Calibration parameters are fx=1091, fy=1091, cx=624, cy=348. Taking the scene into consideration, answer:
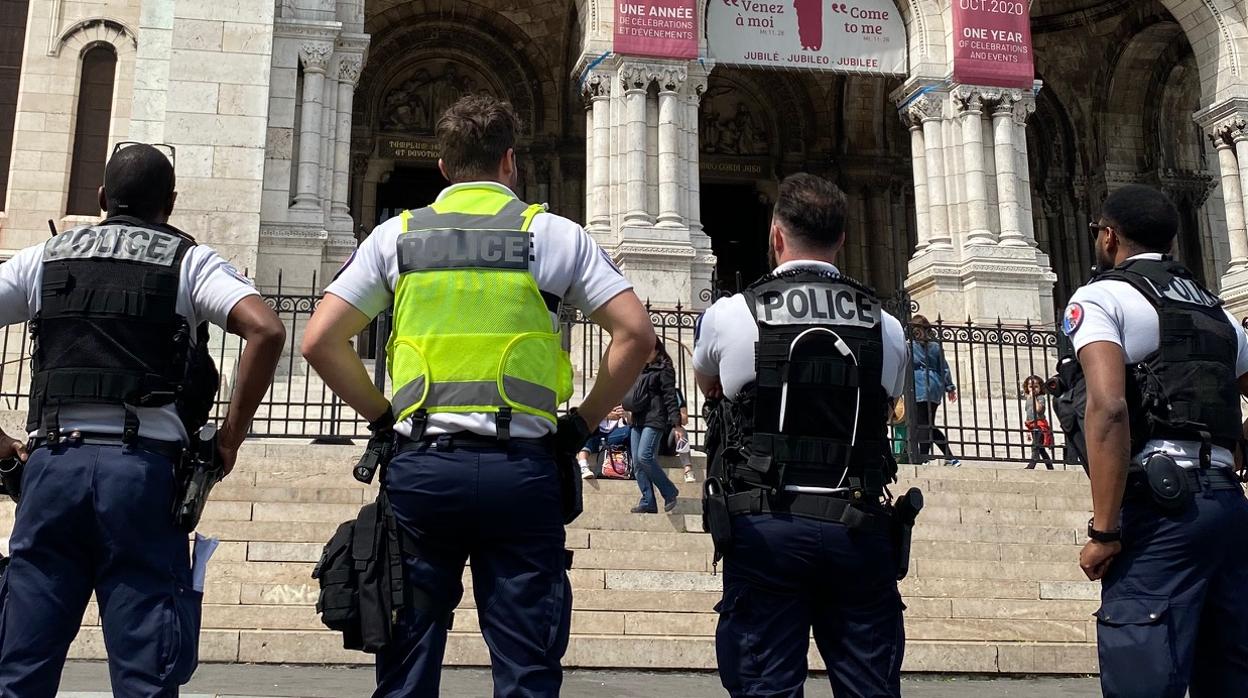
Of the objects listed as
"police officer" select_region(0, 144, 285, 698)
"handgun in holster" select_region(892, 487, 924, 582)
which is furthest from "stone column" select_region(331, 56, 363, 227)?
"handgun in holster" select_region(892, 487, 924, 582)

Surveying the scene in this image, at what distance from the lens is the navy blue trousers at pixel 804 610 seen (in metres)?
3.15

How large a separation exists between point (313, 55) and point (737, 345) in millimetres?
13668

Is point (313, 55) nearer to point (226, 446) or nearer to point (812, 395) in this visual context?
point (226, 446)

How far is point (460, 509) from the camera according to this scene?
2926 millimetres

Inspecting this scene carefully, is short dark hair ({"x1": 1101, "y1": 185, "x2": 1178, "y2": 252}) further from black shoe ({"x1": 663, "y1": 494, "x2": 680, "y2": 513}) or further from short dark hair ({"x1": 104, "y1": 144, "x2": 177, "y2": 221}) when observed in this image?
black shoe ({"x1": 663, "y1": 494, "x2": 680, "y2": 513})

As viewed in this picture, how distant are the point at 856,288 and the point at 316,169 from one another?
13213 mm

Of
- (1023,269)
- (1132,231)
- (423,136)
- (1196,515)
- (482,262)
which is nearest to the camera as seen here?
(482,262)

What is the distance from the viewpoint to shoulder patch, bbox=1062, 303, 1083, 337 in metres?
3.51

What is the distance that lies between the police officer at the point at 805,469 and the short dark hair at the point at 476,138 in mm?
829

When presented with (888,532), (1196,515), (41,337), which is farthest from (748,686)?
(41,337)

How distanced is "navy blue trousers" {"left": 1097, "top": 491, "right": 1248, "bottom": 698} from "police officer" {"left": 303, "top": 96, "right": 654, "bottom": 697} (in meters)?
1.65

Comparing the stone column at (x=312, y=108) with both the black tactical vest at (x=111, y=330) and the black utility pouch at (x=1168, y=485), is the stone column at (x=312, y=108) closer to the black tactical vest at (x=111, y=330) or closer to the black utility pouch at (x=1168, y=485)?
the black tactical vest at (x=111, y=330)

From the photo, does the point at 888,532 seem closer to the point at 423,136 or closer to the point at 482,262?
the point at 482,262

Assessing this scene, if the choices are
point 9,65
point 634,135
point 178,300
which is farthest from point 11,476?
point 9,65
